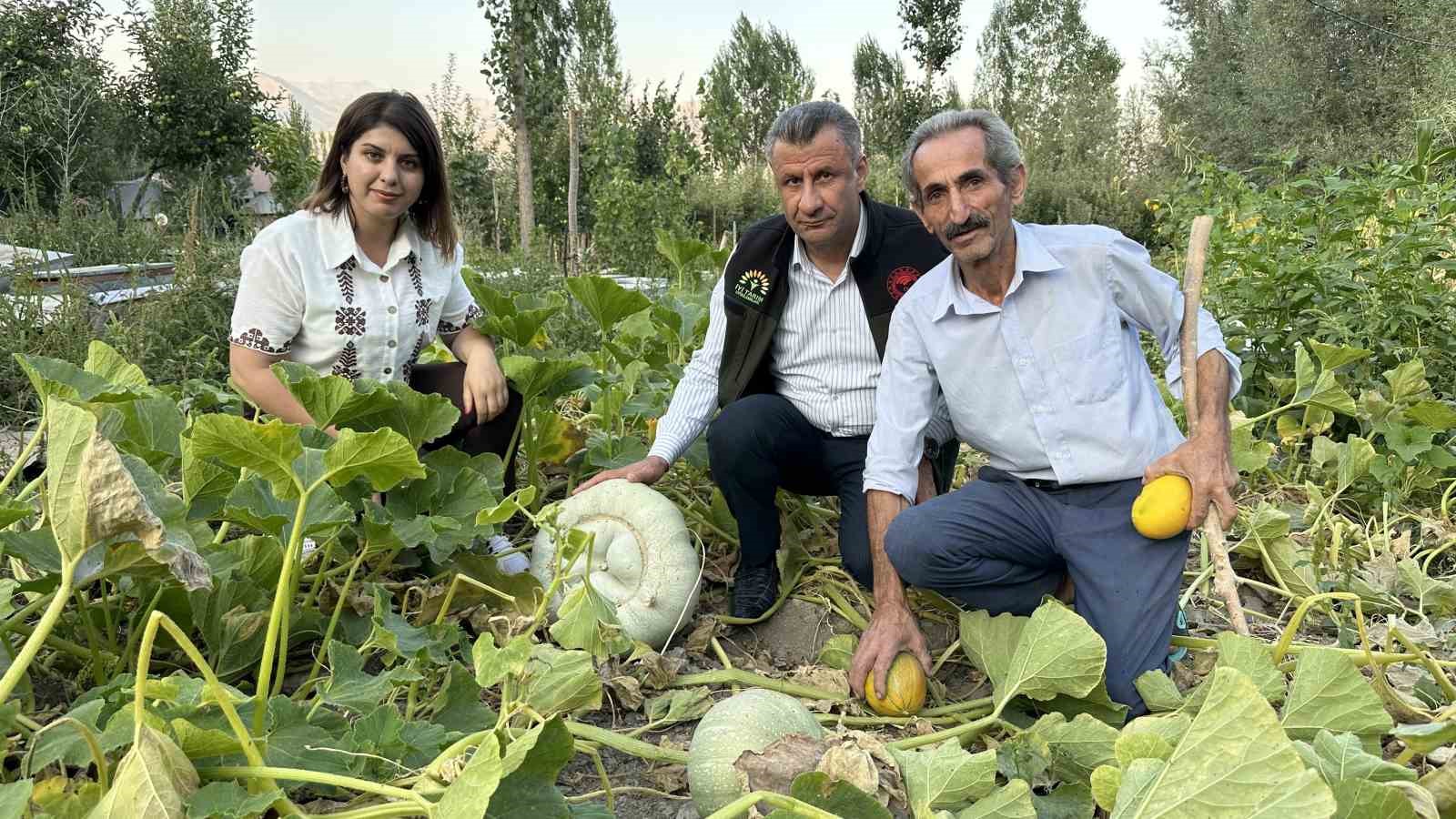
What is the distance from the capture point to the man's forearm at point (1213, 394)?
5.98 feet

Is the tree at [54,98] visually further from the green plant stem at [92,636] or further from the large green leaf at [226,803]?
the large green leaf at [226,803]

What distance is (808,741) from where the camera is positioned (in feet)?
4.57

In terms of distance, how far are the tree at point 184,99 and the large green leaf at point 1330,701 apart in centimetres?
1124

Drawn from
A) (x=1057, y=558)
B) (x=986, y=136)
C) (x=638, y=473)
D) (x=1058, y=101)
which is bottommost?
(x=1057, y=558)

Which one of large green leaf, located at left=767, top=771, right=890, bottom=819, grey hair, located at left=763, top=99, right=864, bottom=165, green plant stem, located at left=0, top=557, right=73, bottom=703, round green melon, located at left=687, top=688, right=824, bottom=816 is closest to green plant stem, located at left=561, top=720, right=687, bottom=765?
round green melon, located at left=687, top=688, right=824, bottom=816

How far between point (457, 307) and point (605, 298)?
37cm

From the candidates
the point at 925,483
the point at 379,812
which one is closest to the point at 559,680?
the point at 379,812

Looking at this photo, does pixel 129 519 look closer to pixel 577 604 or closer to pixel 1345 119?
pixel 577 604

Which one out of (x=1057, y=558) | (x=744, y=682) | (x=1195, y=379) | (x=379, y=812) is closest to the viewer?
(x=379, y=812)

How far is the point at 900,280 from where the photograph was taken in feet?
7.71

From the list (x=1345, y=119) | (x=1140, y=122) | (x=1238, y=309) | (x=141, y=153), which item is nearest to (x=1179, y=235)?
(x=1238, y=309)

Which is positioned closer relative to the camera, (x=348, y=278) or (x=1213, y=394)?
(x=1213, y=394)

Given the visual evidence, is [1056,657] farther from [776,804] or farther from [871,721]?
[776,804]

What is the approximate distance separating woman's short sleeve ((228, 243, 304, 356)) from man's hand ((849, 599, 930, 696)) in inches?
53.8
